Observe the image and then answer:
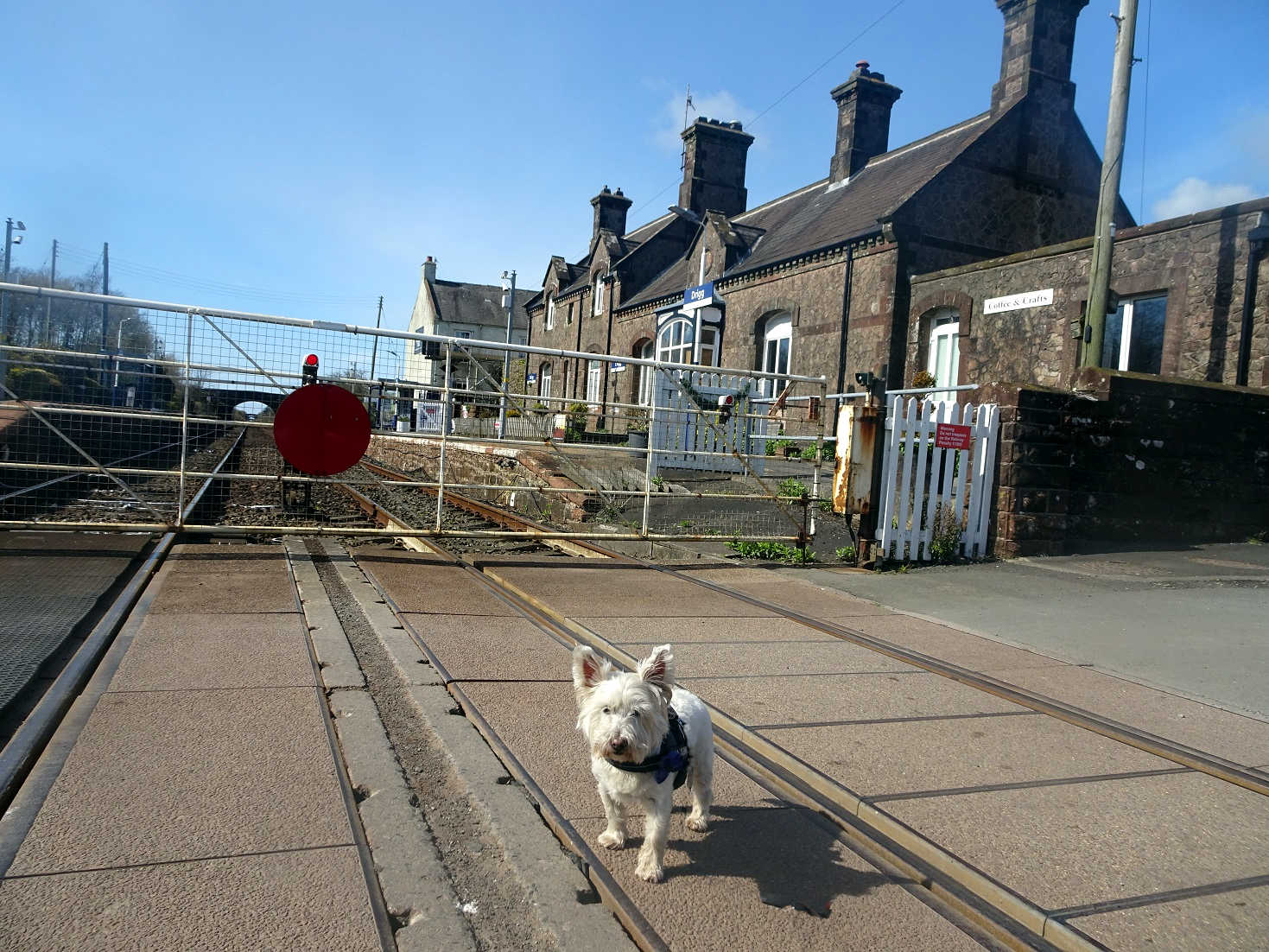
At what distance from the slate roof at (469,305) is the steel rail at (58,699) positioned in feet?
233

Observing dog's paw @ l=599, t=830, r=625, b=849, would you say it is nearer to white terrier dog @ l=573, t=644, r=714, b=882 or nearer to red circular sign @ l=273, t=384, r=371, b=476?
white terrier dog @ l=573, t=644, r=714, b=882

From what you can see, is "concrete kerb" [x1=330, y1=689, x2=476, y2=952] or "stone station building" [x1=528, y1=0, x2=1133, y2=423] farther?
"stone station building" [x1=528, y1=0, x2=1133, y2=423]

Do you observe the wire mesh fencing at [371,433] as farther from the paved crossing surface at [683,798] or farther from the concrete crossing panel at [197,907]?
the concrete crossing panel at [197,907]

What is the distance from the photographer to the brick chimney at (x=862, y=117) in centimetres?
2719

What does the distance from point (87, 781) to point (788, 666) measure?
3.83 metres

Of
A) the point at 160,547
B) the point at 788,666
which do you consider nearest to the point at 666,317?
the point at 160,547

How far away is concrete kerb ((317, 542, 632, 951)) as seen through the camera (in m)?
2.68

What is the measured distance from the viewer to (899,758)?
412 centimetres

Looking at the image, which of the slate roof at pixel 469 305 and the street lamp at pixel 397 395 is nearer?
the street lamp at pixel 397 395

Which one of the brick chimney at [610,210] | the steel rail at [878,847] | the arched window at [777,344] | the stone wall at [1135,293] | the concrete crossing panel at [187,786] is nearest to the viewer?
the steel rail at [878,847]

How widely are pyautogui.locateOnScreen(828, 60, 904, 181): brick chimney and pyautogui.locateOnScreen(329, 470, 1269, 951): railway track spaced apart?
24604mm

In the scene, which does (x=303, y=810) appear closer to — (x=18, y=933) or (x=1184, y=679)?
(x=18, y=933)

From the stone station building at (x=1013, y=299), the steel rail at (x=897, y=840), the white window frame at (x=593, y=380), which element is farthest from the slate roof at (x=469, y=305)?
the steel rail at (x=897, y=840)

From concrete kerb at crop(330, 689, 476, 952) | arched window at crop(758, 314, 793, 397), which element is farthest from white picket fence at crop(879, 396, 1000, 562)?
arched window at crop(758, 314, 793, 397)
